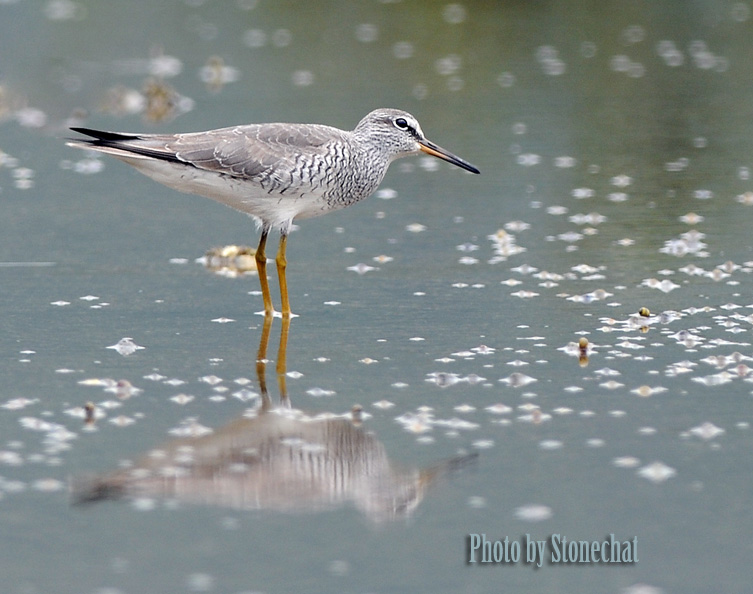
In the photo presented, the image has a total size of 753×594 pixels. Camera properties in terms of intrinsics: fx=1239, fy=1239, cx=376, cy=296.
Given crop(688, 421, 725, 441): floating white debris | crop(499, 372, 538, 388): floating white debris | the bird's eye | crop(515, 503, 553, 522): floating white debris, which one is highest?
the bird's eye

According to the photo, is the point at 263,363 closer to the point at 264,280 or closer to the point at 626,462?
the point at 264,280

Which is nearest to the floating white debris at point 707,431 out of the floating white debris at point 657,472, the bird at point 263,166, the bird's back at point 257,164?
the floating white debris at point 657,472

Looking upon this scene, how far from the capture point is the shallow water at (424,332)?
16.1ft

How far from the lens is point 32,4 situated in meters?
22.5

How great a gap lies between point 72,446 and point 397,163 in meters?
7.69

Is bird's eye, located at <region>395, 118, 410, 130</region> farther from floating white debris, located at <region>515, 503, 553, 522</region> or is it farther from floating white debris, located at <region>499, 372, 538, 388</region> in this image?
floating white debris, located at <region>515, 503, 553, 522</region>

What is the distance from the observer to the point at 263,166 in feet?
26.4

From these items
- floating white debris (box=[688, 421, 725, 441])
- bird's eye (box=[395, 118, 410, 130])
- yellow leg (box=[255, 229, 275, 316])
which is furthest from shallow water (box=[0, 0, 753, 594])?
bird's eye (box=[395, 118, 410, 130])

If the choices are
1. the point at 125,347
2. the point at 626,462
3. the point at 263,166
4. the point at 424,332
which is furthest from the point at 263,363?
the point at 626,462

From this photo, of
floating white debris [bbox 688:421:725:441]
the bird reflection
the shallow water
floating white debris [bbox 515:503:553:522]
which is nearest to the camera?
the shallow water

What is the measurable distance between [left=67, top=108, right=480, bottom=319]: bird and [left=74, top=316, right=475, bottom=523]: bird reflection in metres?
2.14

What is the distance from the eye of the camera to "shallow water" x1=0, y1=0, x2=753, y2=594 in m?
4.89

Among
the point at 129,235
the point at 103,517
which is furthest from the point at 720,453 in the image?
the point at 129,235

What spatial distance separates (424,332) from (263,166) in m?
1.54
